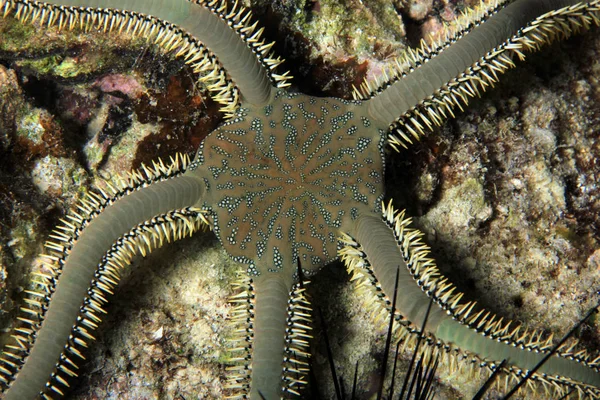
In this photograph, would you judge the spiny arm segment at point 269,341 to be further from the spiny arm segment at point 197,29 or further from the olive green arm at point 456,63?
the olive green arm at point 456,63

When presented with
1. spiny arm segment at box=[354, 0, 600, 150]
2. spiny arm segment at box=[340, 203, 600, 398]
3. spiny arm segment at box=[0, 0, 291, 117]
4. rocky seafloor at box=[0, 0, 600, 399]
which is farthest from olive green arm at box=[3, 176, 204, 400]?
spiny arm segment at box=[354, 0, 600, 150]

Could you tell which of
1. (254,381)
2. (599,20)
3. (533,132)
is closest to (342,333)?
(254,381)

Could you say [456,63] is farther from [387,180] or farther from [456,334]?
[456,334]

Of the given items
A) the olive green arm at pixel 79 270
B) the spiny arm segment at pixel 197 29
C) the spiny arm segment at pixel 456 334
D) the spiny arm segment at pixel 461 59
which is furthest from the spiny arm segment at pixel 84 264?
the spiny arm segment at pixel 461 59

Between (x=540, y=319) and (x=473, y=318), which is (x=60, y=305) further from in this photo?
(x=540, y=319)

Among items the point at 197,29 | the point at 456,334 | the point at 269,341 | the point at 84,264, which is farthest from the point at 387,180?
the point at 84,264

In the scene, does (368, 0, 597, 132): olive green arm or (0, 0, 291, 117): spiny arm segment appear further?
(368, 0, 597, 132): olive green arm

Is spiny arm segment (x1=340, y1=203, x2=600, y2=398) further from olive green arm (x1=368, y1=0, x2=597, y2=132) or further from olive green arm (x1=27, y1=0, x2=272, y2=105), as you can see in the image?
olive green arm (x1=27, y1=0, x2=272, y2=105)
